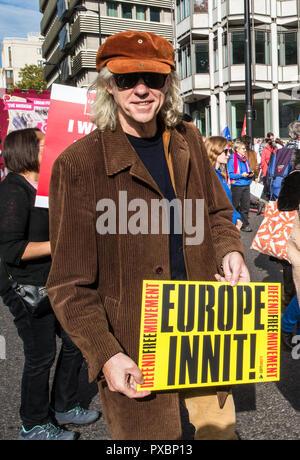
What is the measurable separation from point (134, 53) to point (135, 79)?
88 mm

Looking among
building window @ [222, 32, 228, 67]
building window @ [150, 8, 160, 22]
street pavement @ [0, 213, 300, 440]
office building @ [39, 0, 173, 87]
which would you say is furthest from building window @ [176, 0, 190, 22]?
street pavement @ [0, 213, 300, 440]

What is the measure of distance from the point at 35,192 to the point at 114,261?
4.26ft

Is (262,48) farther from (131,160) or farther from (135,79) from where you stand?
(131,160)

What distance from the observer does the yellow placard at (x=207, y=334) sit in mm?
1652

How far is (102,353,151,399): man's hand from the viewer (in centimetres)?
156

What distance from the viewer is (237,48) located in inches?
1158

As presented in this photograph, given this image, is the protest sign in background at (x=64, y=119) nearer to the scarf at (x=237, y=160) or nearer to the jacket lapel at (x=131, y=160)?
the jacket lapel at (x=131, y=160)

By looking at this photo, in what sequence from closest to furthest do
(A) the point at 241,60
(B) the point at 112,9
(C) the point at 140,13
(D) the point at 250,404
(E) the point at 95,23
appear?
1. (D) the point at 250,404
2. (A) the point at 241,60
3. (E) the point at 95,23
4. (B) the point at 112,9
5. (C) the point at 140,13

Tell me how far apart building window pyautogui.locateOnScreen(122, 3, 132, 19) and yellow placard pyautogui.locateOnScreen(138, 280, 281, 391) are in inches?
1961

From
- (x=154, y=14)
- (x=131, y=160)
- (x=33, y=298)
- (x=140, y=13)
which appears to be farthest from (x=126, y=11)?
(x=131, y=160)

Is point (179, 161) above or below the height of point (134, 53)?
below

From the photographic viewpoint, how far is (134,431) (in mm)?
1754

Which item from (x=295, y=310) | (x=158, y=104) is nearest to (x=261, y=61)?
(x=295, y=310)

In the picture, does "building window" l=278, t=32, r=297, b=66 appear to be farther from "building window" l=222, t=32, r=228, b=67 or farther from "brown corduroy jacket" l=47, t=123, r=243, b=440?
"brown corduroy jacket" l=47, t=123, r=243, b=440
